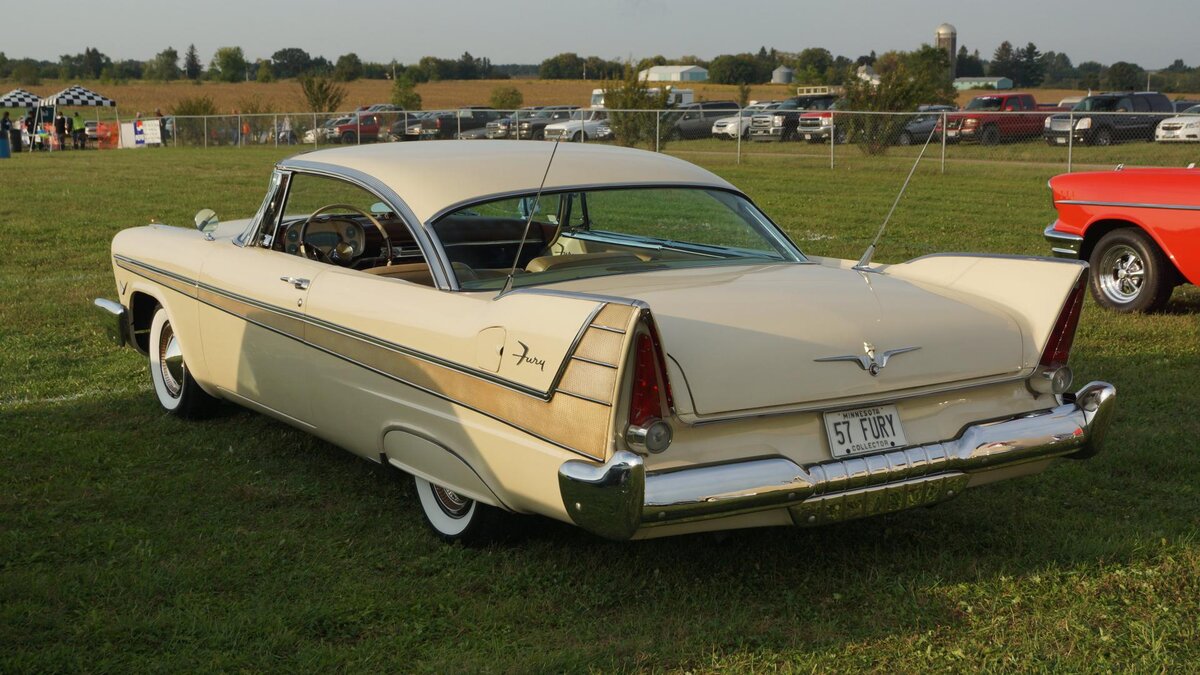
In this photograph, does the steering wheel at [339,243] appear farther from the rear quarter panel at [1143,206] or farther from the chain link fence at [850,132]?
the chain link fence at [850,132]

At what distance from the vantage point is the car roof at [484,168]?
175 inches

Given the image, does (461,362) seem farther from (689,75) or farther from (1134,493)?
(689,75)

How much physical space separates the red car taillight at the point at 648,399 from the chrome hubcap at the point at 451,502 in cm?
103

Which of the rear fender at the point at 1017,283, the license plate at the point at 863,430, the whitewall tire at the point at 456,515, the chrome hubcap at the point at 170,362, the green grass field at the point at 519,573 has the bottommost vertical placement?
the green grass field at the point at 519,573

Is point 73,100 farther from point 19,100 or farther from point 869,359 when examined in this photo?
point 869,359

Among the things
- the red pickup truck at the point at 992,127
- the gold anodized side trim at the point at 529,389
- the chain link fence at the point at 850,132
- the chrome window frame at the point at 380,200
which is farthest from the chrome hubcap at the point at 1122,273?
→ the red pickup truck at the point at 992,127

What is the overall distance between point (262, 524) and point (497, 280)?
1286 mm

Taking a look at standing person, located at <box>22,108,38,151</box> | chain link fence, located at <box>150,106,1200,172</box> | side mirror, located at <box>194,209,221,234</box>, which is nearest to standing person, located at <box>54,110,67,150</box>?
standing person, located at <box>22,108,38,151</box>

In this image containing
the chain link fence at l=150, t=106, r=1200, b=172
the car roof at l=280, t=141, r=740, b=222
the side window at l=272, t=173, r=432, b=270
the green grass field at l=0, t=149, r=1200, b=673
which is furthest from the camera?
the chain link fence at l=150, t=106, r=1200, b=172

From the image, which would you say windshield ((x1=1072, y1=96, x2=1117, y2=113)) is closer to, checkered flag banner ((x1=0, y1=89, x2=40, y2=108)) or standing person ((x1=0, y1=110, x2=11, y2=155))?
standing person ((x1=0, y1=110, x2=11, y2=155))

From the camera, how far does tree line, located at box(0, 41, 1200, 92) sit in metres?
91.0

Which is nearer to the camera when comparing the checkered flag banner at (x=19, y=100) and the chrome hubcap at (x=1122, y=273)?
the chrome hubcap at (x=1122, y=273)

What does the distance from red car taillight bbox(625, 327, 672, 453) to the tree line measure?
75835 millimetres

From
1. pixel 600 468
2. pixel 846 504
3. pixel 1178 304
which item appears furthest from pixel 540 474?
pixel 1178 304
